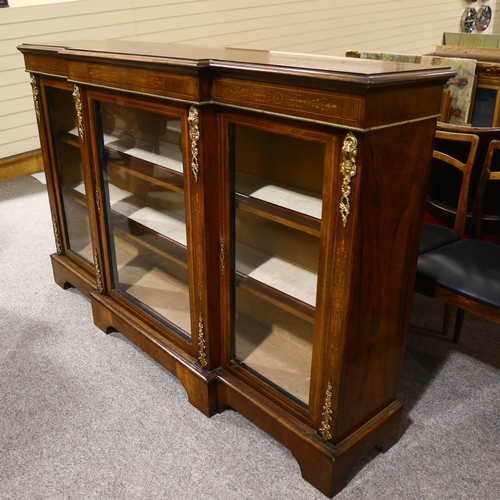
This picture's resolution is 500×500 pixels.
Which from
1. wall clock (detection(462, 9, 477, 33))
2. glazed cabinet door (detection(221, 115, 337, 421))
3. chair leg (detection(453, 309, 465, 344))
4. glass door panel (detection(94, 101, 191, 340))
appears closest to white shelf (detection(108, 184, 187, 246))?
glass door panel (detection(94, 101, 191, 340))

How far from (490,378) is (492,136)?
36.3 inches

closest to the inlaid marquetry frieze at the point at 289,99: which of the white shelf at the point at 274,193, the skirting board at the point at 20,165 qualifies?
the white shelf at the point at 274,193

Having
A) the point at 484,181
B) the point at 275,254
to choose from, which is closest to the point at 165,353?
the point at 275,254

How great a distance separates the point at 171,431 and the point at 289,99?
114 cm

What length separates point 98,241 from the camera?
214 cm

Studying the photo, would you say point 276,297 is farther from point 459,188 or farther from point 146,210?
point 459,188

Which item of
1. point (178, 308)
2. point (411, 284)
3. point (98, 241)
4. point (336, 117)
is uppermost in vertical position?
point (336, 117)

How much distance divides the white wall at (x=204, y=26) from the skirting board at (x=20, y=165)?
5 centimetres

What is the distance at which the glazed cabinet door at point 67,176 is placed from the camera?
2.19 m

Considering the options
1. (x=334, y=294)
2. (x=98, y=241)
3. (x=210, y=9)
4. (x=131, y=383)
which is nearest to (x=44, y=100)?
(x=98, y=241)

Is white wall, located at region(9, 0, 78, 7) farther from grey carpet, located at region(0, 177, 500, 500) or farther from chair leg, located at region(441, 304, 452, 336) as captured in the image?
chair leg, located at region(441, 304, 452, 336)

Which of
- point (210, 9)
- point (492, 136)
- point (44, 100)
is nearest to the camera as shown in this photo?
point (492, 136)

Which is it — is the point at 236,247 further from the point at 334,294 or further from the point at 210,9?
the point at 210,9

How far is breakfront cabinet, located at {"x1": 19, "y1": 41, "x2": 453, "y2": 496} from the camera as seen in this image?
4.01 ft
